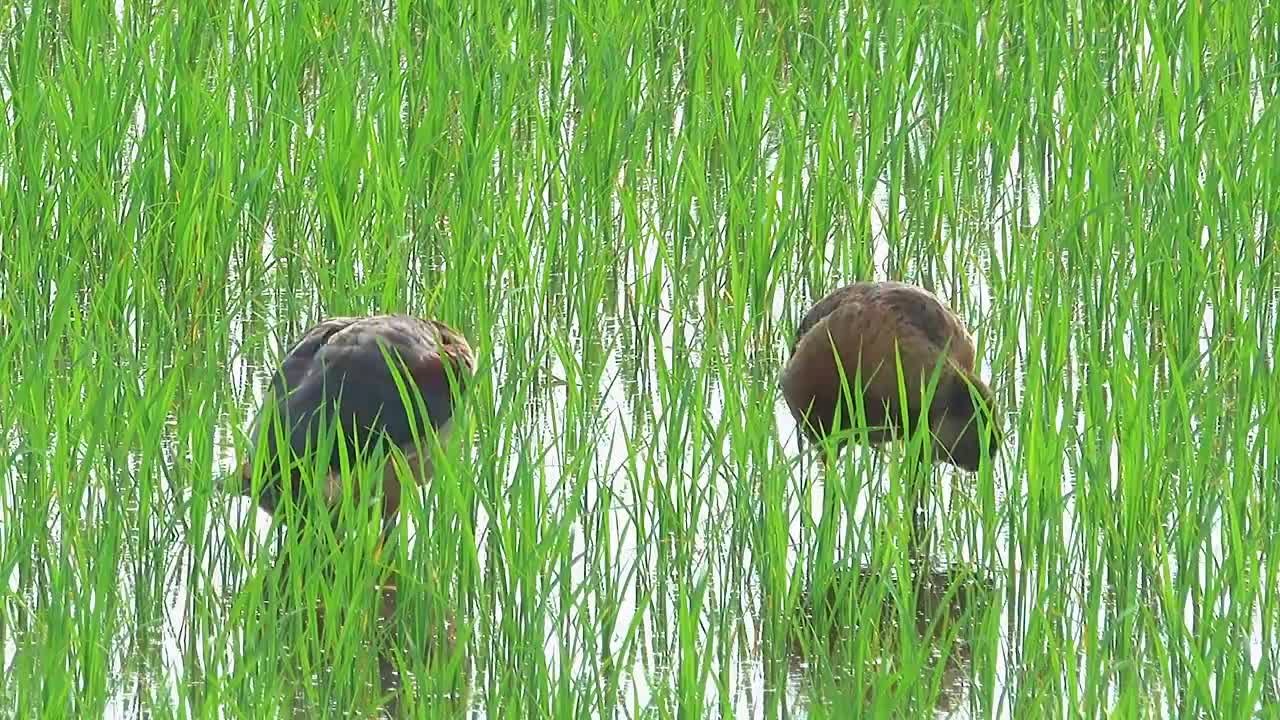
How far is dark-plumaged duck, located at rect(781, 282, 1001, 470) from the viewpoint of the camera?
3365 mm

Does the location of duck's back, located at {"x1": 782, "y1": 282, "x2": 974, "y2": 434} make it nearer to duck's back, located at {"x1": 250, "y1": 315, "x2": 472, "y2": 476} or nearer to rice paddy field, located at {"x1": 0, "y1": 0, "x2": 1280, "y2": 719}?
rice paddy field, located at {"x1": 0, "y1": 0, "x2": 1280, "y2": 719}

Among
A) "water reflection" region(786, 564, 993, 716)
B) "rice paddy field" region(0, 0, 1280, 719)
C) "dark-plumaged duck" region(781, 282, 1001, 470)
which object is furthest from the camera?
"dark-plumaged duck" region(781, 282, 1001, 470)

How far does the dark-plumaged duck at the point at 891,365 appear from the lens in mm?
3365

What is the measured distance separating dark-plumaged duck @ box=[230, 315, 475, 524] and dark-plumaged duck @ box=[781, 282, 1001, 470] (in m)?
0.49

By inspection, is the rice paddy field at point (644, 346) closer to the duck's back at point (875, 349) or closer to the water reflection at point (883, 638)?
the water reflection at point (883, 638)

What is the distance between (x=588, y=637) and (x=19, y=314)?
1.19 metres

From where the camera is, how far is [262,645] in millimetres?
2615

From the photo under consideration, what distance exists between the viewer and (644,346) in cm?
385

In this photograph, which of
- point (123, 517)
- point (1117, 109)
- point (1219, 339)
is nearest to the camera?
point (123, 517)

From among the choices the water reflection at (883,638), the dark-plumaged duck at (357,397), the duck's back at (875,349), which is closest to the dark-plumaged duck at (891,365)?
the duck's back at (875,349)

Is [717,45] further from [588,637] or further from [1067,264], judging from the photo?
[588,637]

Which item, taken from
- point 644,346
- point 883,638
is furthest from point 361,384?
point 644,346

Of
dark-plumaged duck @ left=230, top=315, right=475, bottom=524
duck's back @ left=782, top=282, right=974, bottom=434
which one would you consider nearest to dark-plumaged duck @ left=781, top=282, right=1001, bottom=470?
duck's back @ left=782, top=282, right=974, bottom=434

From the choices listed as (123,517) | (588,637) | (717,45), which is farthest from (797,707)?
(717,45)
